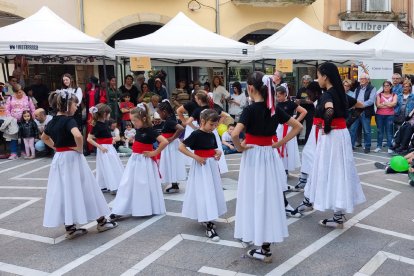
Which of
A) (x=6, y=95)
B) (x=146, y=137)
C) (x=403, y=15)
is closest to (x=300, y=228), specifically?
(x=146, y=137)

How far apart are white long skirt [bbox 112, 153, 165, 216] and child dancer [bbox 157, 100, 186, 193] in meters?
1.01

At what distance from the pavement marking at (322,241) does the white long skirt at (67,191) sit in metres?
2.28

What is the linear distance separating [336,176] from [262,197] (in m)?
1.38

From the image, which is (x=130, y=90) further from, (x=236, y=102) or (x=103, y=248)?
(x=103, y=248)

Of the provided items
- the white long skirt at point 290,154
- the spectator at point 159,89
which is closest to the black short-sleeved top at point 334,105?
the white long skirt at point 290,154

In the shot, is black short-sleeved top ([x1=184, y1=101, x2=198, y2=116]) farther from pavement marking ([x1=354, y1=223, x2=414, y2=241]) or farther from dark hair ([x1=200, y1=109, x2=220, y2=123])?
A: pavement marking ([x1=354, y1=223, x2=414, y2=241])

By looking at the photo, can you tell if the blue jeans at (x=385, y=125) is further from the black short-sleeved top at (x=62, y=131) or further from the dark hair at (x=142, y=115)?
the black short-sleeved top at (x=62, y=131)

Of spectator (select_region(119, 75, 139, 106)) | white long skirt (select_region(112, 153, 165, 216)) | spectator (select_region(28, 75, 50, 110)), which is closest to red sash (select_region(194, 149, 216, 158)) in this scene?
white long skirt (select_region(112, 153, 165, 216))

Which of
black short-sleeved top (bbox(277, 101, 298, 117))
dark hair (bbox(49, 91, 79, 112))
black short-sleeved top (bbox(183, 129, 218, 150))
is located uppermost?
dark hair (bbox(49, 91, 79, 112))

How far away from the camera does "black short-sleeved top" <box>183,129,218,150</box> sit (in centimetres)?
504

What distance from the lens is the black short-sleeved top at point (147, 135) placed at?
5535 millimetres

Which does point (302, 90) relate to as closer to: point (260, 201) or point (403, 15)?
point (260, 201)

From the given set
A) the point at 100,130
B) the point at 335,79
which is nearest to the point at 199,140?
the point at 335,79

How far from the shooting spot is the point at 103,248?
477 centimetres
